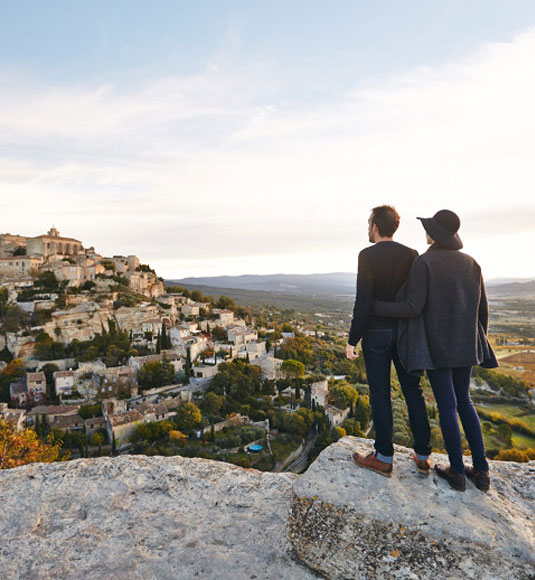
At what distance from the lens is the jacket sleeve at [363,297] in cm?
267

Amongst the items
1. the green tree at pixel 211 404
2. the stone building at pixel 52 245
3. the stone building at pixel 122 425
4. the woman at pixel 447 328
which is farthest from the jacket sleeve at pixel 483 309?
the stone building at pixel 52 245

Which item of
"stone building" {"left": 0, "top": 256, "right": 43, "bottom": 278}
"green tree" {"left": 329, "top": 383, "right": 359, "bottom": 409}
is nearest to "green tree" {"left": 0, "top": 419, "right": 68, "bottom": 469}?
"green tree" {"left": 329, "top": 383, "right": 359, "bottom": 409}

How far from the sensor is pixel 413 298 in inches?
101

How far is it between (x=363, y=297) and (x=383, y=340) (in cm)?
38

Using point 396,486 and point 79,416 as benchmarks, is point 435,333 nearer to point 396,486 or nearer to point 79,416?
point 396,486

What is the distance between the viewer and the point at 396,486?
8.07 ft

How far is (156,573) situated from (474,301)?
2.91 metres

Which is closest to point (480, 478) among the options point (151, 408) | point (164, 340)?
point (151, 408)

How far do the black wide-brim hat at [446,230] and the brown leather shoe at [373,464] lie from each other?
5.71 feet

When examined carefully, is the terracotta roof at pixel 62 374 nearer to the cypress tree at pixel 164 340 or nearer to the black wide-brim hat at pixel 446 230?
the cypress tree at pixel 164 340

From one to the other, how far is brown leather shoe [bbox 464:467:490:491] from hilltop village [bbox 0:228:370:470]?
20.2m

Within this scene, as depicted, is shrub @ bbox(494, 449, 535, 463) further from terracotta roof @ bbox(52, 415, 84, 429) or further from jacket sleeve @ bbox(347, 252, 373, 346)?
terracotta roof @ bbox(52, 415, 84, 429)

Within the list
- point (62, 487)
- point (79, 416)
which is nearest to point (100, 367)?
point (79, 416)

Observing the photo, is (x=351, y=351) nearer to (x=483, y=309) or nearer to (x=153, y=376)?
(x=483, y=309)
